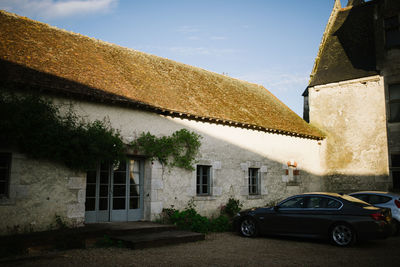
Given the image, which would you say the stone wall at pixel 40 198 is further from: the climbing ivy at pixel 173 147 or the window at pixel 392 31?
the window at pixel 392 31

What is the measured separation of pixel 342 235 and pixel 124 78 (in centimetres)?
812

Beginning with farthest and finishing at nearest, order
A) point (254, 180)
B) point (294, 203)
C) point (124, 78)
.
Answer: point (254, 180), point (124, 78), point (294, 203)

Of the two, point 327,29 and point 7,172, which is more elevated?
point 327,29

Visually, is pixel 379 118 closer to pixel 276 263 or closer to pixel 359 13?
pixel 359 13

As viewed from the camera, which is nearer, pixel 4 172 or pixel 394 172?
pixel 4 172

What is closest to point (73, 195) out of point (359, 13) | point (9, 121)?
point (9, 121)

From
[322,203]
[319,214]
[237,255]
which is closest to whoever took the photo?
[237,255]

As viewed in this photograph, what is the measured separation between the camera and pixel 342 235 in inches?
325

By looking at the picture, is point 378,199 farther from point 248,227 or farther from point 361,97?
point 361,97

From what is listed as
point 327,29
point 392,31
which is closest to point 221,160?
point 392,31

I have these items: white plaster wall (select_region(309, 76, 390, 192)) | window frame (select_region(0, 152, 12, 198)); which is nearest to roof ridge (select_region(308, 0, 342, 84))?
white plaster wall (select_region(309, 76, 390, 192))

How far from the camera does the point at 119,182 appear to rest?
10.3 meters

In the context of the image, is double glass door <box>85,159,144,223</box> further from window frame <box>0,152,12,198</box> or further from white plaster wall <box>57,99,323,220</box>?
window frame <box>0,152,12,198</box>

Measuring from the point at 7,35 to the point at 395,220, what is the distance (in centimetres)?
1273
